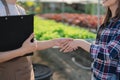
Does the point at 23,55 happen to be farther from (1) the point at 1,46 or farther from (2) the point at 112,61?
(2) the point at 112,61

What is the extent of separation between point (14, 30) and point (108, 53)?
0.65m

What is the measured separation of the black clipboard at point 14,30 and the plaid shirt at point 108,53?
1.67 feet

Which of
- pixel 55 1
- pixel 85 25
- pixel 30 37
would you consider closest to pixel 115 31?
pixel 30 37

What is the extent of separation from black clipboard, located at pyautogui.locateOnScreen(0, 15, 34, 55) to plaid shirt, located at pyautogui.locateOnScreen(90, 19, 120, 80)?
1.67 ft

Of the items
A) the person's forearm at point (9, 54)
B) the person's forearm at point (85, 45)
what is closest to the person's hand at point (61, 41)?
the person's forearm at point (85, 45)

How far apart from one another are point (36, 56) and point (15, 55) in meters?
4.07

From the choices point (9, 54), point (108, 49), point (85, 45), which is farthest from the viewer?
point (85, 45)

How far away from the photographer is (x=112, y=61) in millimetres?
2043

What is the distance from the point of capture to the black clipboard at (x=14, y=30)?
1.91m

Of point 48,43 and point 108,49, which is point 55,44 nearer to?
point 48,43

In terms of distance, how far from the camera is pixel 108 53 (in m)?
2.04

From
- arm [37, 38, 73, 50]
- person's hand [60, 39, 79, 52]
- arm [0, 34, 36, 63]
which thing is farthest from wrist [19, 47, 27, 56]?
person's hand [60, 39, 79, 52]

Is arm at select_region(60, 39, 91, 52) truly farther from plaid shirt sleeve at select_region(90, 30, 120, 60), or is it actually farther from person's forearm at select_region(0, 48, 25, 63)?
person's forearm at select_region(0, 48, 25, 63)

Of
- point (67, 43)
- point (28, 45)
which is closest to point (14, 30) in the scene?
point (28, 45)
